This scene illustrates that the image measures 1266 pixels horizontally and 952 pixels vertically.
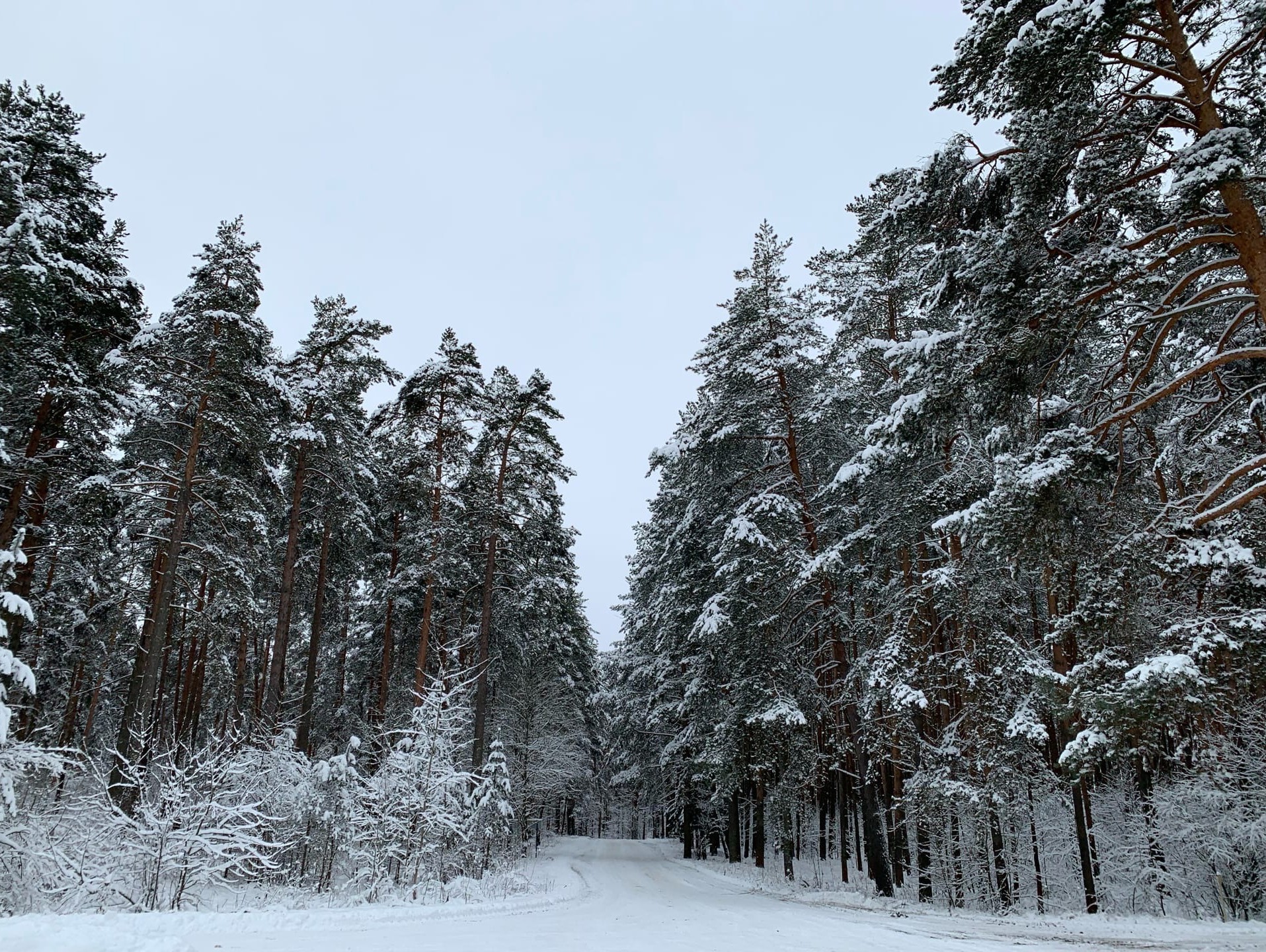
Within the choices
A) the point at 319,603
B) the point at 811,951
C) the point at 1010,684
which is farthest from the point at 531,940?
the point at 319,603

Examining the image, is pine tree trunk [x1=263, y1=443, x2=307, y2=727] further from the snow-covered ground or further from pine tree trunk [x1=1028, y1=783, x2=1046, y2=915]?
pine tree trunk [x1=1028, y1=783, x2=1046, y2=915]

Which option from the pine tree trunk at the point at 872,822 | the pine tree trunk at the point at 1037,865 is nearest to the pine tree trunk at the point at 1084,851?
the pine tree trunk at the point at 1037,865

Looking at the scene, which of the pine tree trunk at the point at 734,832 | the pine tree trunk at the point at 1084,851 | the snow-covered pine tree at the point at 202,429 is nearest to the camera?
the pine tree trunk at the point at 1084,851

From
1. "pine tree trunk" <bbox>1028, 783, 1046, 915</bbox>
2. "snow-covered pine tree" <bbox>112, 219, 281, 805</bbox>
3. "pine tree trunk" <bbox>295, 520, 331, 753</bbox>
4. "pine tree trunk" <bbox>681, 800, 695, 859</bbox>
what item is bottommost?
"pine tree trunk" <bbox>681, 800, 695, 859</bbox>

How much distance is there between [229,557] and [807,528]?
49.9 feet

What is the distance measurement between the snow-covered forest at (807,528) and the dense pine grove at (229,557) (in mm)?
133

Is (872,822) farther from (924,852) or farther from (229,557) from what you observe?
(229,557)

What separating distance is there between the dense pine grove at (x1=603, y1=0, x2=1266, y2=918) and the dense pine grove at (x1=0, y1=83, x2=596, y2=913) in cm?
682

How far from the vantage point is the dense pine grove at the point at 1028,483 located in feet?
25.5

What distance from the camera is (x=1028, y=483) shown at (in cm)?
817

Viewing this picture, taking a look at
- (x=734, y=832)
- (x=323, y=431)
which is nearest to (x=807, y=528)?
(x=323, y=431)

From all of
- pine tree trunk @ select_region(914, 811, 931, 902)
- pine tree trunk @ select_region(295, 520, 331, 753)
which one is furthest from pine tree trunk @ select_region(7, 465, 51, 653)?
pine tree trunk @ select_region(914, 811, 931, 902)

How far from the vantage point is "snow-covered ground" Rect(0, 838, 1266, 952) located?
244 inches

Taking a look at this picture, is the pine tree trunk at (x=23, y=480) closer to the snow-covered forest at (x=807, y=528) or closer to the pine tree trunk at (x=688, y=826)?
the snow-covered forest at (x=807, y=528)
